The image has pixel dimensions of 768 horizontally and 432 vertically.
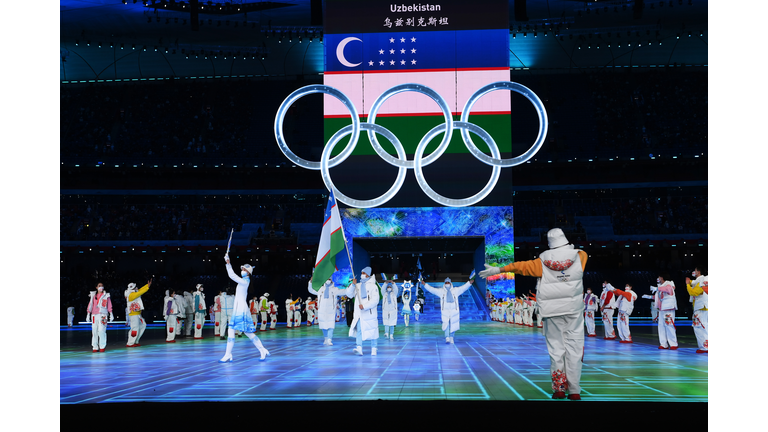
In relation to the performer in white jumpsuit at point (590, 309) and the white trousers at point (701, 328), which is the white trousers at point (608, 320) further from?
the white trousers at point (701, 328)

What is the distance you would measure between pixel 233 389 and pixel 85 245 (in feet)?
109

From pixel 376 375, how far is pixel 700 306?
302 inches

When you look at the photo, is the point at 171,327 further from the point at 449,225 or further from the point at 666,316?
the point at 449,225

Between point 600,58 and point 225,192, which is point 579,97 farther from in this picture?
point 225,192

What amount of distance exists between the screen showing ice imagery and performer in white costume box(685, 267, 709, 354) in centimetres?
1639

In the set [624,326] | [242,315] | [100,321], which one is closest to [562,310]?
[242,315]

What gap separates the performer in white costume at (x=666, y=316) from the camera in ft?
42.1

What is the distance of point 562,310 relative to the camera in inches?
249

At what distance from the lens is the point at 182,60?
4050 centimetres

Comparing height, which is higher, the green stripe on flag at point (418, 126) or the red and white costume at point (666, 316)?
the green stripe on flag at point (418, 126)

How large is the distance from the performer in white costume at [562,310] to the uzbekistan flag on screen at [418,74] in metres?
20.9

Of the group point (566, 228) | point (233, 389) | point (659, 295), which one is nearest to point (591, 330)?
point (659, 295)

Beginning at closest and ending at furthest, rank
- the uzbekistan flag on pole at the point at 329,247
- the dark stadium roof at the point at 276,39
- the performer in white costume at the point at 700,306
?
the uzbekistan flag on pole at the point at 329,247, the performer in white costume at the point at 700,306, the dark stadium roof at the point at 276,39

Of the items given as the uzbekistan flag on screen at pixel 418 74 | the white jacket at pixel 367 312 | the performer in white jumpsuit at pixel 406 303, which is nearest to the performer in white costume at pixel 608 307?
the white jacket at pixel 367 312
